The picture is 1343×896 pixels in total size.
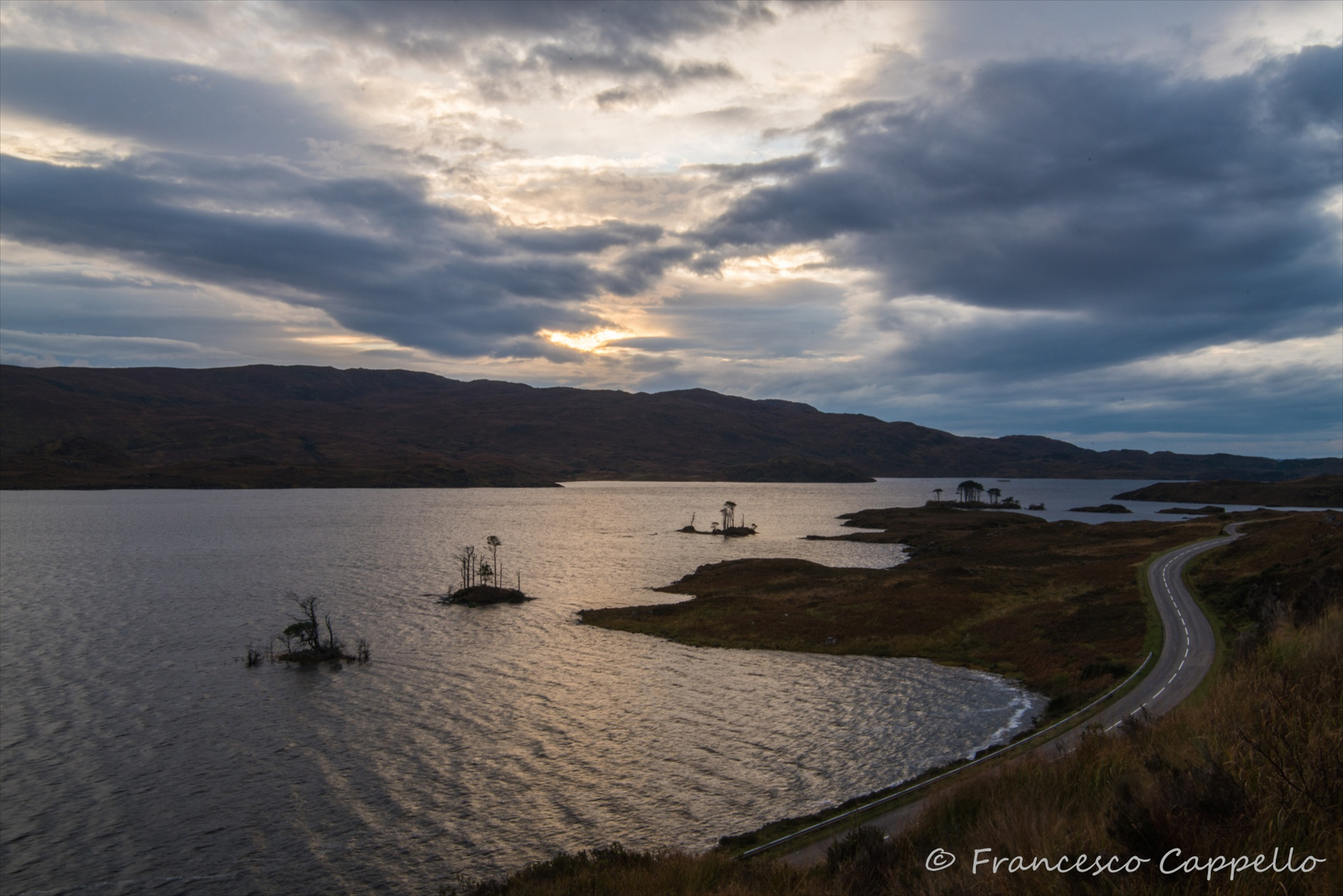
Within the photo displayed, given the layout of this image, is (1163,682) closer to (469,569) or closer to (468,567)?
(468,567)

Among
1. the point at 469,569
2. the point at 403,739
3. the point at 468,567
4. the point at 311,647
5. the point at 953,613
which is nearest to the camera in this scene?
the point at 403,739

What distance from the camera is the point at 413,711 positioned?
159 feet

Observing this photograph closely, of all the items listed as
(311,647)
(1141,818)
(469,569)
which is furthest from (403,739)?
(469,569)

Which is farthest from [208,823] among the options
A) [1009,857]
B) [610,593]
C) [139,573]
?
[139,573]

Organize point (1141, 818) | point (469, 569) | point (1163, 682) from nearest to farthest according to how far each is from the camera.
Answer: point (1141, 818) → point (1163, 682) → point (469, 569)

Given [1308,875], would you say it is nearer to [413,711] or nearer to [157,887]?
[157,887]

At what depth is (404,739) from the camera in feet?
143

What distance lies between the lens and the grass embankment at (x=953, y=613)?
5694 cm

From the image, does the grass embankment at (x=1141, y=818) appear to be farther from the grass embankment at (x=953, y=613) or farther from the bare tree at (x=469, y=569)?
the bare tree at (x=469, y=569)

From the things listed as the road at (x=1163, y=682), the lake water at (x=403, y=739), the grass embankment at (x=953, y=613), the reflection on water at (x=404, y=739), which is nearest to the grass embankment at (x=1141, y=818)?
the road at (x=1163, y=682)

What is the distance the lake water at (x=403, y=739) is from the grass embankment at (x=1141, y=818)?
8.96 metres

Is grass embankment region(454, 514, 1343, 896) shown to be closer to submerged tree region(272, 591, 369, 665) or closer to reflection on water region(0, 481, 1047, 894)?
reflection on water region(0, 481, 1047, 894)

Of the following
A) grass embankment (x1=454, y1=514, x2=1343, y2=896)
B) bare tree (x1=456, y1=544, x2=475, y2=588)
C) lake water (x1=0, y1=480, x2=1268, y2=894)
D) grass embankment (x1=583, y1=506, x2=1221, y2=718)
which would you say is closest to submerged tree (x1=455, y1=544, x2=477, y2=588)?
bare tree (x1=456, y1=544, x2=475, y2=588)

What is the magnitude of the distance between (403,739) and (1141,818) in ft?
136
